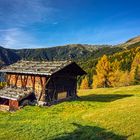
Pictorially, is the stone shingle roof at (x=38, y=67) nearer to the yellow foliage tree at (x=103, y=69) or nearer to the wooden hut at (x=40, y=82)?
the wooden hut at (x=40, y=82)

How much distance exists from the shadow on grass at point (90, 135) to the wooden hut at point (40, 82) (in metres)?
18.0

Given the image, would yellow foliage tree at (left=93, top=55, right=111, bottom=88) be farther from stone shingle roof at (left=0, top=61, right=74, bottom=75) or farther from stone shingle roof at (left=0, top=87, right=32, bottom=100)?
stone shingle roof at (left=0, top=87, right=32, bottom=100)

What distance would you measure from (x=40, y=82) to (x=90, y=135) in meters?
22.1

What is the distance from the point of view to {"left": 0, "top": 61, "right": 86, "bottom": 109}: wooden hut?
41531 millimetres

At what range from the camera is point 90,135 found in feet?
70.6

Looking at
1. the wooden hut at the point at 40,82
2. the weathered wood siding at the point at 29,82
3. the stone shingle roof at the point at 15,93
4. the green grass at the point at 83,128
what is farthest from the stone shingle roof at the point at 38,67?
the green grass at the point at 83,128

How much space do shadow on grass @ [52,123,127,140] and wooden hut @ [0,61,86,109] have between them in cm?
1802

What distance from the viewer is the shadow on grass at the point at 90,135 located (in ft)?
68.6

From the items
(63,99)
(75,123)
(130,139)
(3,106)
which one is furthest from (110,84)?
(130,139)

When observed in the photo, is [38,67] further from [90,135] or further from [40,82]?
[90,135]

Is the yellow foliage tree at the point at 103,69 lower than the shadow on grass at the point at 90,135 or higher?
higher

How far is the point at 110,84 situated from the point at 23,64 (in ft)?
161

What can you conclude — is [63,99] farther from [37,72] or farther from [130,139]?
[130,139]

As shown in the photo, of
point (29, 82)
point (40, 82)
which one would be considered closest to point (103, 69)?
point (29, 82)
